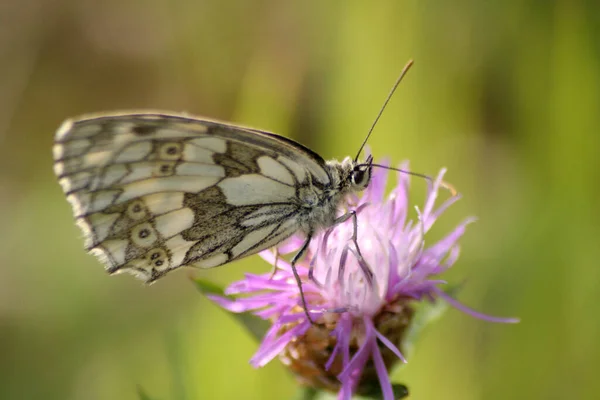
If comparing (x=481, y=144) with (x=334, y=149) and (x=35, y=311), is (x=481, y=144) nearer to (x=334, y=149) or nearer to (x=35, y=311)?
(x=334, y=149)

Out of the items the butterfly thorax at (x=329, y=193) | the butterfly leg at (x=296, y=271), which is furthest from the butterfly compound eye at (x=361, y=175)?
the butterfly leg at (x=296, y=271)

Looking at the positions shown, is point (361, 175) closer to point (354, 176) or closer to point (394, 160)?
point (354, 176)

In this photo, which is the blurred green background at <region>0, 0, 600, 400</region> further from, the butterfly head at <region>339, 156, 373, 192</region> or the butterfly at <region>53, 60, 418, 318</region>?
the butterfly head at <region>339, 156, 373, 192</region>

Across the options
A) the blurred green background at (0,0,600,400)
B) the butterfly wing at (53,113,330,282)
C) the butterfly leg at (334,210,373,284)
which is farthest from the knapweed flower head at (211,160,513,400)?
the blurred green background at (0,0,600,400)

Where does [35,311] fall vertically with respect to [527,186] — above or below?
above

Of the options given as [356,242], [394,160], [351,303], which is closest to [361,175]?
[356,242]

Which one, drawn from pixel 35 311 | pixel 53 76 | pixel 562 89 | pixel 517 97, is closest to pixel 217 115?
pixel 53 76
